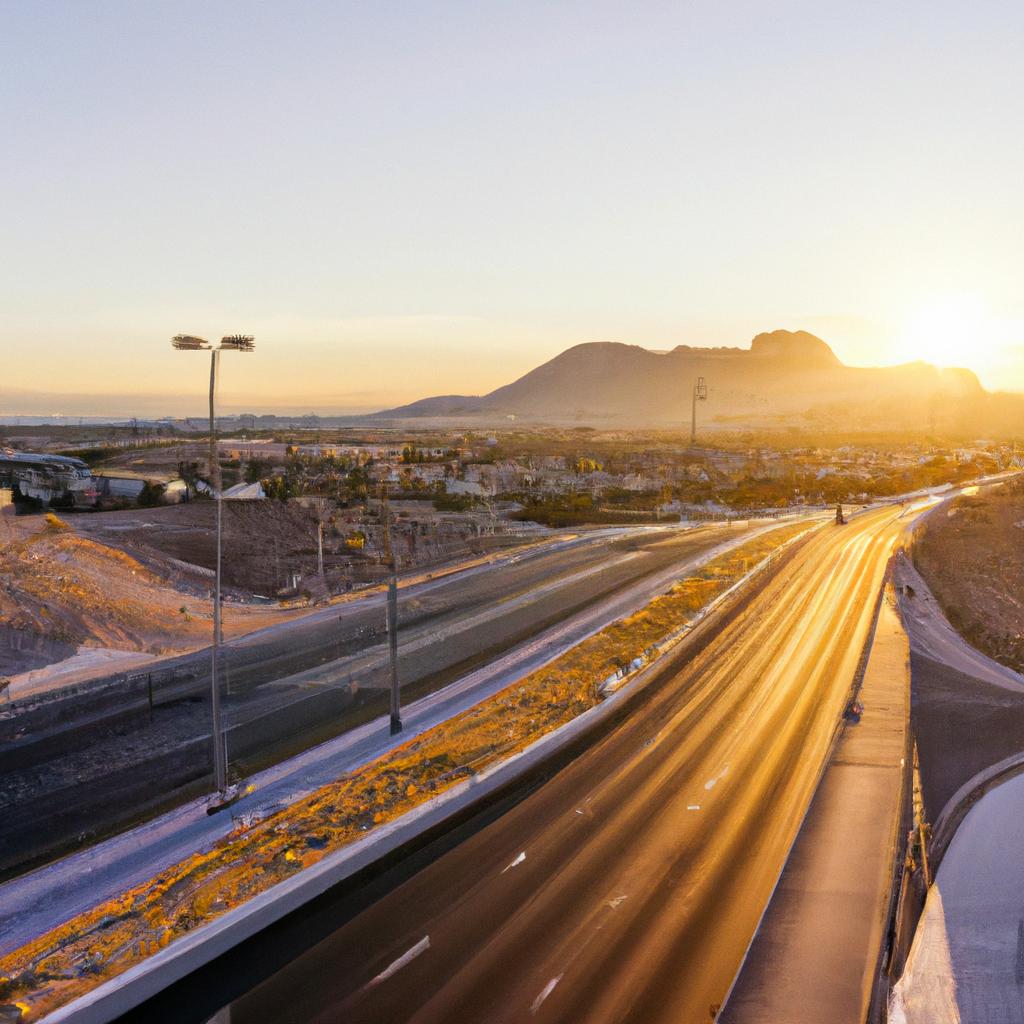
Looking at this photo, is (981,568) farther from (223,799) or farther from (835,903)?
(223,799)

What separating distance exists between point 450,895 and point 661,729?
844cm

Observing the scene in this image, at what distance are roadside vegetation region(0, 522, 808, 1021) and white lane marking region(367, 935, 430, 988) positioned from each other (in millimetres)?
2988

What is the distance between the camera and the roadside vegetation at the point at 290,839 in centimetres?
1084

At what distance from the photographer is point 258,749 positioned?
18406 mm

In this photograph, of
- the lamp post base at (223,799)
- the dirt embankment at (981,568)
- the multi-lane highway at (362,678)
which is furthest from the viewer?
the dirt embankment at (981,568)

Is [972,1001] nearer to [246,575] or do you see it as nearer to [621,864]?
[621,864]

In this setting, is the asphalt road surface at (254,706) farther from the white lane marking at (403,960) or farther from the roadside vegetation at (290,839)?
the white lane marking at (403,960)

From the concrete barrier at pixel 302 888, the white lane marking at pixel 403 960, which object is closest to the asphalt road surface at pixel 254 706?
the concrete barrier at pixel 302 888

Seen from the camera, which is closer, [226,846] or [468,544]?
[226,846]

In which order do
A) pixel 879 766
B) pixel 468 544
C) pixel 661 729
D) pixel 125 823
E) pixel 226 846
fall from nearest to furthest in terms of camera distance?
pixel 226 846 < pixel 125 823 < pixel 879 766 < pixel 661 729 < pixel 468 544

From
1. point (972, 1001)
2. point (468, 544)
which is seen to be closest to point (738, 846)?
point (972, 1001)

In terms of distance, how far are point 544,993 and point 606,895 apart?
2.42m

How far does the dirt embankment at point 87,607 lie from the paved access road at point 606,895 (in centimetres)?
1559

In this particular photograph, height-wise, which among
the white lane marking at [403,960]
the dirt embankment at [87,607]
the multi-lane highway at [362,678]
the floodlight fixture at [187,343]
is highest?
the floodlight fixture at [187,343]
